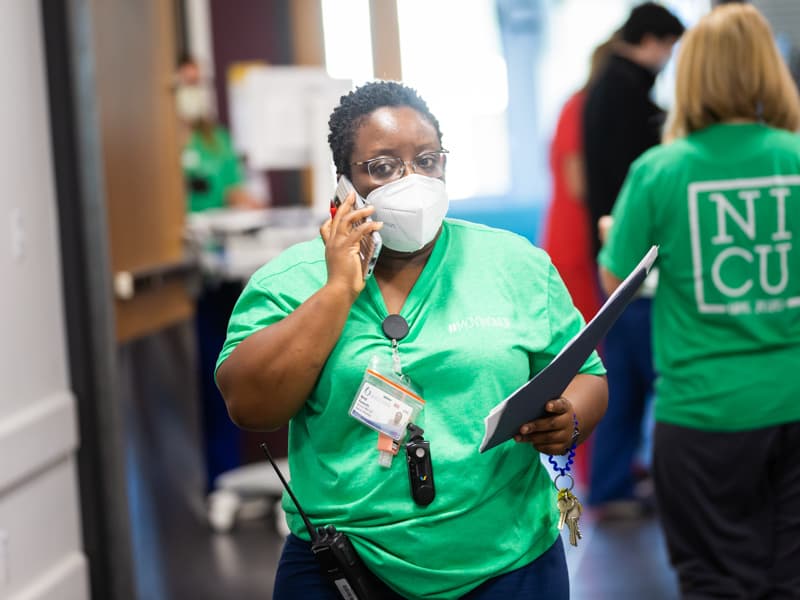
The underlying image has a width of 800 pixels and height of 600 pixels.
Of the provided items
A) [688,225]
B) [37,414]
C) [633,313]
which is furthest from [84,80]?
[633,313]

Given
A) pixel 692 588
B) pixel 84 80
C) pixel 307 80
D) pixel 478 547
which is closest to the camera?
pixel 478 547

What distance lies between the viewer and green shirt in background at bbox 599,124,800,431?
7.53ft

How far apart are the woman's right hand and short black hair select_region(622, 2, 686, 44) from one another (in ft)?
7.97

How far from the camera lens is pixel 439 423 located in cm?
150

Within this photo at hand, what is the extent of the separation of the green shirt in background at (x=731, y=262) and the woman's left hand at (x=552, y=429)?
0.94 meters

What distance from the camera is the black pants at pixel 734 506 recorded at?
235 centimetres

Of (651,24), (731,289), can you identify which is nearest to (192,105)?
(651,24)

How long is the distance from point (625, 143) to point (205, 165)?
14.9 feet

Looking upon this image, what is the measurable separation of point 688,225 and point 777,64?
387 mm

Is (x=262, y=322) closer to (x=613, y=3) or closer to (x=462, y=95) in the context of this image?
(x=462, y=95)

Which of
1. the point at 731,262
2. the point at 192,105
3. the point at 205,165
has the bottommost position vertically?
the point at 731,262

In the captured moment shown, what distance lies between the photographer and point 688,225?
233 centimetres

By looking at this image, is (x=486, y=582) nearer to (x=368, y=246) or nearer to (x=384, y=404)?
(x=384, y=404)

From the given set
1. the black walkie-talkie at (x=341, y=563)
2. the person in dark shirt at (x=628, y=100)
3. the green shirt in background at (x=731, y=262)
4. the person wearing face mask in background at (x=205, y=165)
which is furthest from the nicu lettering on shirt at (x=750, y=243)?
the person wearing face mask in background at (x=205, y=165)
